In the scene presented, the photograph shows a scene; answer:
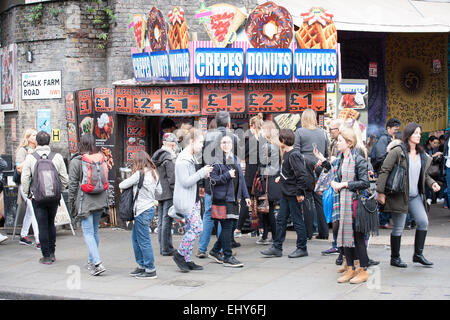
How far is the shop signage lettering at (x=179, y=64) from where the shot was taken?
37.5 feet

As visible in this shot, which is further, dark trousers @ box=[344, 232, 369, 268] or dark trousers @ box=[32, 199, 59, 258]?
dark trousers @ box=[32, 199, 59, 258]

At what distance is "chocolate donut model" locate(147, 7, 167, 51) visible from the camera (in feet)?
39.1

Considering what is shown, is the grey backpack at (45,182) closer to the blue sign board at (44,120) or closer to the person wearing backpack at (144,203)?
the person wearing backpack at (144,203)

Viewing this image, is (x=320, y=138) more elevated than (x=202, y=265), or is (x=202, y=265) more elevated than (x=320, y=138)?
(x=320, y=138)

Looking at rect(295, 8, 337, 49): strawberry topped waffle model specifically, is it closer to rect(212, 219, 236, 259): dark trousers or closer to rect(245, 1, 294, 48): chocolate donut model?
rect(245, 1, 294, 48): chocolate donut model

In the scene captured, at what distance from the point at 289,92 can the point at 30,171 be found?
4.67 metres

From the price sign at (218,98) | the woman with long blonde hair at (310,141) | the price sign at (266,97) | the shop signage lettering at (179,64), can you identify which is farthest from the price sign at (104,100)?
the woman with long blonde hair at (310,141)

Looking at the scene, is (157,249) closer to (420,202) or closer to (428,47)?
(420,202)

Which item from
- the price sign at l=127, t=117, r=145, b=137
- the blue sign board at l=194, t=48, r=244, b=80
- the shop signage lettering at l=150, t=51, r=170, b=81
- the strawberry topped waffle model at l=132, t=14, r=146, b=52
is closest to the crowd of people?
the blue sign board at l=194, t=48, r=244, b=80

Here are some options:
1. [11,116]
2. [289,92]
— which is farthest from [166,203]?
[11,116]

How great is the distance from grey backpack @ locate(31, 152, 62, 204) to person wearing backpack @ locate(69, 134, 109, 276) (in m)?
0.50

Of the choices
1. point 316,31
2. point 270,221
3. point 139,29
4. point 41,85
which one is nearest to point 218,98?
point 316,31

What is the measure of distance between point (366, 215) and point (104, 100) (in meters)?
6.27

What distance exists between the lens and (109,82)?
13.8 meters
